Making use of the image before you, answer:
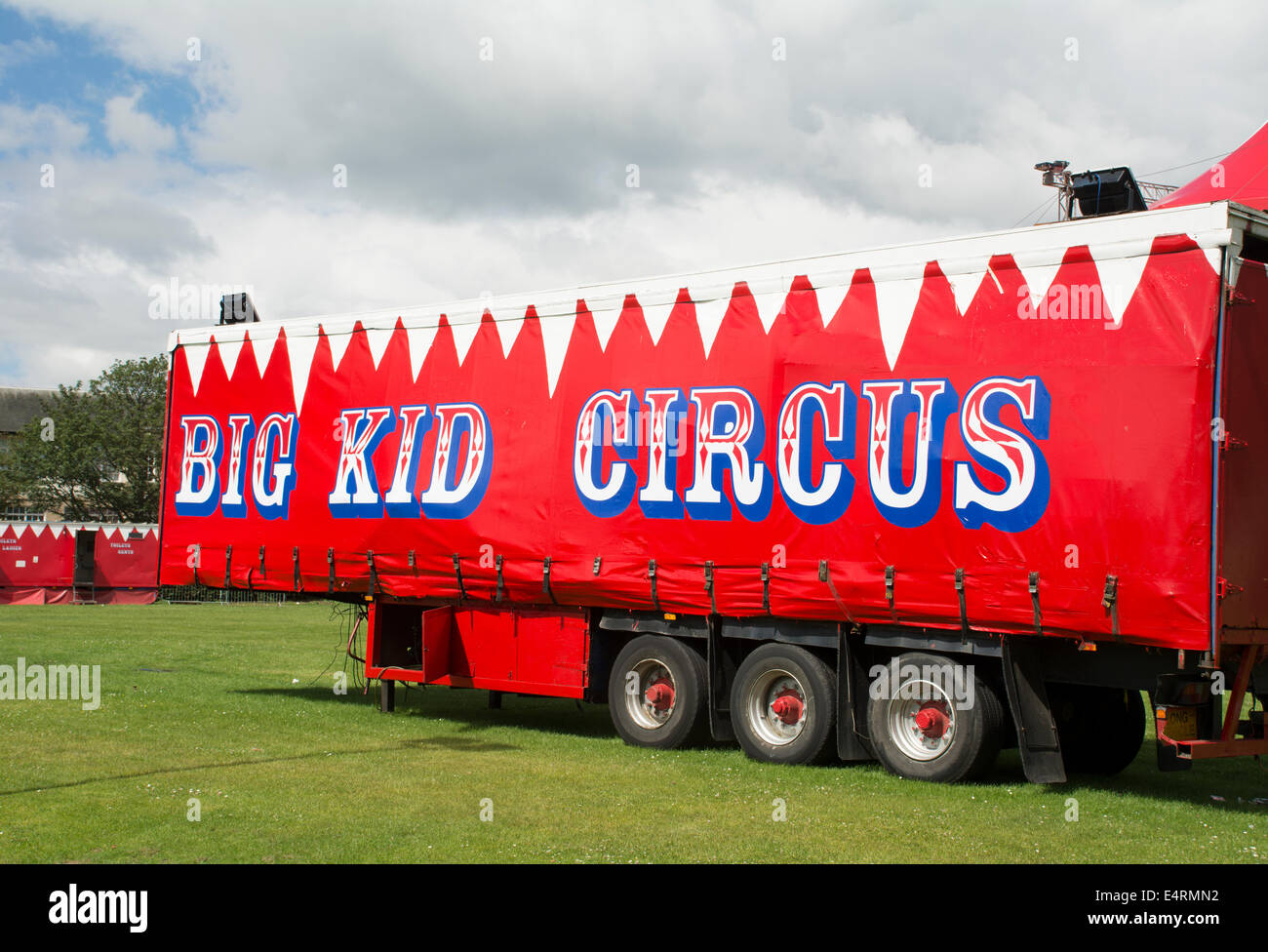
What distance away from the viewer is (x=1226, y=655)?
32.1 ft

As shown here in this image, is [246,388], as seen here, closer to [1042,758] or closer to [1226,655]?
[1042,758]

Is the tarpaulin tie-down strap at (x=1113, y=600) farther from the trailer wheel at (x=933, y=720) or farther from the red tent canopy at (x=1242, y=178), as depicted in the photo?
the red tent canopy at (x=1242, y=178)

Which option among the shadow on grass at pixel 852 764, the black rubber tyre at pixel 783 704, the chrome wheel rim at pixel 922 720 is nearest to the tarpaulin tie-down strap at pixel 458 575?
the shadow on grass at pixel 852 764

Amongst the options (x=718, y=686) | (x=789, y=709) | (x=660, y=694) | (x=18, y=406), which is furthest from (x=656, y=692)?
(x=18, y=406)

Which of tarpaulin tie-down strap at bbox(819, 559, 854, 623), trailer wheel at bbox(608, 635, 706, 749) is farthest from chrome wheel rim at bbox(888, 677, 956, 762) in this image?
trailer wheel at bbox(608, 635, 706, 749)

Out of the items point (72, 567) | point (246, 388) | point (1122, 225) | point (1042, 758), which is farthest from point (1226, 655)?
point (72, 567)

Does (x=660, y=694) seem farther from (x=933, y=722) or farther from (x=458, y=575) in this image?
(x=933, y=722)

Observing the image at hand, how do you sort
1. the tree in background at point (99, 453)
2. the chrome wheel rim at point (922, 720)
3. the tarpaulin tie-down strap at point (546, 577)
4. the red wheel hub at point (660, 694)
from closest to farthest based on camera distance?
the chrome wheel rim at point (922, 720) → the red wheel hub at point (660, 694) → the tarpaulin tie-down strap at point (546, 577) → the tree in background at point (99, 453)

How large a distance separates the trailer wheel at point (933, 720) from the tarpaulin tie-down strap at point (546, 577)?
3745 millimetres

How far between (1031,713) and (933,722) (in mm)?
893

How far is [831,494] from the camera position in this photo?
441 inches

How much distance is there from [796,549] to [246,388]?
8.36m

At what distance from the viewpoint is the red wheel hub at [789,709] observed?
11.7 m

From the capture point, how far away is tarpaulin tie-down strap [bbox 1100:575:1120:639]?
373 inches
